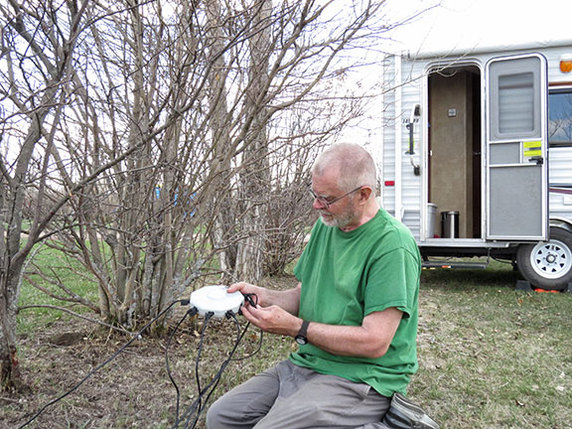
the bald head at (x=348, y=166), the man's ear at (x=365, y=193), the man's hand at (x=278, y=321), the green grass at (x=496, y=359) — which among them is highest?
the bald head at (x=348, y=166)

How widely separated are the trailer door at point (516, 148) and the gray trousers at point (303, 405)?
17.1 feet

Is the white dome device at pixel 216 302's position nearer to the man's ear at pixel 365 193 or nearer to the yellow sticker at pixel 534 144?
the man's ear at pixel 365 193

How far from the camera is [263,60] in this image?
3.45m

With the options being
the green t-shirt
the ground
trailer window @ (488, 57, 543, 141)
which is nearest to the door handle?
trailer window @ (488, 57, 543, 141)

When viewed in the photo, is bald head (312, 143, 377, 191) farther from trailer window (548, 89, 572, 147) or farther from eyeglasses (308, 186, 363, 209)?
trailer window (548, 89, 572, 147)

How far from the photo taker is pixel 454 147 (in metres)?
8.12

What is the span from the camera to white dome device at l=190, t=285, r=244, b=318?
213cm

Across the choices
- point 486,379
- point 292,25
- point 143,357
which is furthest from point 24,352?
point 486,379

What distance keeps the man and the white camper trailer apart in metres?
4.31

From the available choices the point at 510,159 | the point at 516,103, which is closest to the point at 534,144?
the point at 510,159

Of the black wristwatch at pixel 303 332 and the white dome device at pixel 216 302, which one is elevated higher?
the white dome device at pixel 216 302

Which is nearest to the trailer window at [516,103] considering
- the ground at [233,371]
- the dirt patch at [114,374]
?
the ground at [233,371]

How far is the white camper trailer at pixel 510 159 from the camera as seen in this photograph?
6.46m

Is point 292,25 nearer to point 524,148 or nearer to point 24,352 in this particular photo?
point 24,352
